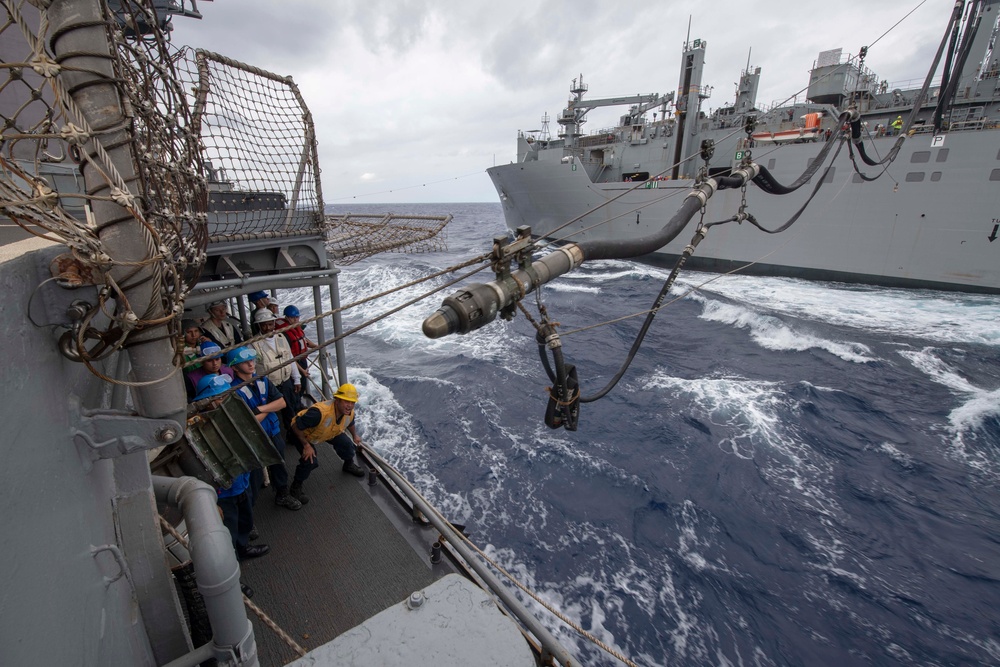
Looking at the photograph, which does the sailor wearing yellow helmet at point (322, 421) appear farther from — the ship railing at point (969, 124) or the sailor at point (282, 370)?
the ship railing at point (969, 124)

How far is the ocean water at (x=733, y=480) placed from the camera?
17.5ft

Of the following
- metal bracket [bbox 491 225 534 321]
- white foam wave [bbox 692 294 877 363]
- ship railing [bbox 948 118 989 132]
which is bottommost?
white foam wave [bbox 692 294 877 363]

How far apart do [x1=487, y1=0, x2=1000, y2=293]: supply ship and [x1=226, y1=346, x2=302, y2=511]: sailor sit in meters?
11.5

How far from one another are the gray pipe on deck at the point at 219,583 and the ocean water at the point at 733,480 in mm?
4007

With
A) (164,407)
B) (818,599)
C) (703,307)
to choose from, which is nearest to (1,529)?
(164,407)

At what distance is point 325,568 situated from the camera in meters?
4.23

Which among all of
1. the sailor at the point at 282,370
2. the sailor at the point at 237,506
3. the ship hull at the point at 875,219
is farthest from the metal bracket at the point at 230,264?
the ship hull at the point at 875,219

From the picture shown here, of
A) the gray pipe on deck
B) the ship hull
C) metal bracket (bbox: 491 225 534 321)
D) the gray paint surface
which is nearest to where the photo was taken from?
the gray paint surface

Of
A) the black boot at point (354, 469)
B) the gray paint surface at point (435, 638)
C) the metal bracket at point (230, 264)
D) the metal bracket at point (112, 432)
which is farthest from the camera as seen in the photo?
the black boot at point (354, 469)

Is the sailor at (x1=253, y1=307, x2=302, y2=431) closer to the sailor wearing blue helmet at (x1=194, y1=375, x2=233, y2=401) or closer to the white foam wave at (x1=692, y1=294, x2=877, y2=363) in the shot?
the sailor wearing blue helmet at (x1=194, y1=375, x2=233, y2=401)

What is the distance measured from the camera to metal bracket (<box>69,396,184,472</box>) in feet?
5.57

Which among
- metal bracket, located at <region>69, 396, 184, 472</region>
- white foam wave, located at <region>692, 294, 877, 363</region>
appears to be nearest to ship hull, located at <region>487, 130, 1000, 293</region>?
white foam wave, located at <region>692, 294, 877, 363</region>

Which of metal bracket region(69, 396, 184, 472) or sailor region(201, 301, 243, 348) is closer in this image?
metal bracket region(69, 396, 184, 472)

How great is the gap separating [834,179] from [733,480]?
18739 millimetres
